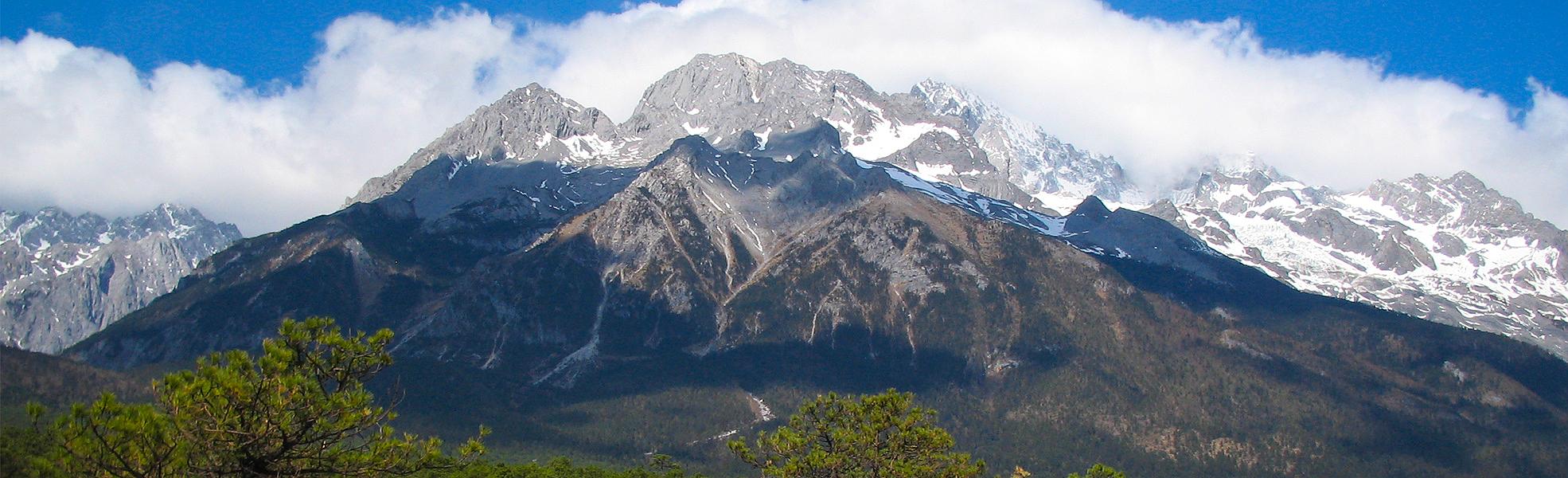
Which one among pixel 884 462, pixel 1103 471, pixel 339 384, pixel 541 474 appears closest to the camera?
pixel 339 384

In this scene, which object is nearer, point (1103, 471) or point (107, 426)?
point (107, 426)

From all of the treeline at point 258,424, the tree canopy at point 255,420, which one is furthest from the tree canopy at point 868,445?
the tree canopy at point 255,420

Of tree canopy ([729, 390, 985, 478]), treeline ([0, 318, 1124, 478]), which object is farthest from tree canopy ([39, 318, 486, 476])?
tree canopy ([729, 390, 985, 478])

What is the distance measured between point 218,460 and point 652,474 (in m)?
139

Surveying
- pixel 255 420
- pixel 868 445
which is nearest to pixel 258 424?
pixel 255 420

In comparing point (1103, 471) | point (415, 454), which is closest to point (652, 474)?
point (1103, 471)

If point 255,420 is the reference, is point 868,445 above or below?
below

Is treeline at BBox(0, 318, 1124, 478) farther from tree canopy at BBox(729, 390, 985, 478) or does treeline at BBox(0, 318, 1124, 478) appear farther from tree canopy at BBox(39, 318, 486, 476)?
tree canopy at BBox(729, 390, 985, 478)

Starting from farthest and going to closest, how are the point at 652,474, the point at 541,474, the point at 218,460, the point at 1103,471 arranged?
the point at 652,474 < the point at 541,474 < the point at 1103,471 < the point at 218,460

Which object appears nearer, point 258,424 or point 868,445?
point 258,424

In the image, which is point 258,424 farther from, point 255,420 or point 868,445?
point 868,445

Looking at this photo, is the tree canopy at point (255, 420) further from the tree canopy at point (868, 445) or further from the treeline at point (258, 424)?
the tree canopy at point (868, 445)

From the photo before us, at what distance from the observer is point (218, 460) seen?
30672 millimetres

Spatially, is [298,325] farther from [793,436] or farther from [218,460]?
[793,436]
